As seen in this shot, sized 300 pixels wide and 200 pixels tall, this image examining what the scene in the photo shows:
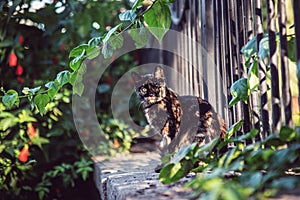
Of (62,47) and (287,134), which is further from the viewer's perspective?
(62,47)

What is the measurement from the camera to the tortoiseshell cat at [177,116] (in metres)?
1.67

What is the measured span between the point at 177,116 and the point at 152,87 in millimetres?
168

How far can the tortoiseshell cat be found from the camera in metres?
1.67

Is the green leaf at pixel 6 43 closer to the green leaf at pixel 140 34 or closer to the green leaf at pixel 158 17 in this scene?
the green leaf at pixel 140 34

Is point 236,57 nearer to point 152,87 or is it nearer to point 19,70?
point 152,87

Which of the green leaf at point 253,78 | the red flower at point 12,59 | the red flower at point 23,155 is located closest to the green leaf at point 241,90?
the green leaf at point 253,78

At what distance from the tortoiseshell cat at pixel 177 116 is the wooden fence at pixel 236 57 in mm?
75

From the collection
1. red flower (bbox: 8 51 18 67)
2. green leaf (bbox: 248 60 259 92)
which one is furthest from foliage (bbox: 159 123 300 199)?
red flower (bbox: 8 51 18 67)

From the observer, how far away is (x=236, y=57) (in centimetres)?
156

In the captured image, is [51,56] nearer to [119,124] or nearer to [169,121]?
[119,124]

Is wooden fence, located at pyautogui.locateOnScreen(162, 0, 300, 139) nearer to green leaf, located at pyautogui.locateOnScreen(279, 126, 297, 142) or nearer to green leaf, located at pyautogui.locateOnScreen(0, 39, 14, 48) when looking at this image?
green leaf, located at pyautogui.locateOnScreen(279, 126, 297, 142)

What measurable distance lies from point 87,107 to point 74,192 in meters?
0.67

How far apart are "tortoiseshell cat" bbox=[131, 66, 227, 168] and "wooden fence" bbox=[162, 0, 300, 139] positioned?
7 cm

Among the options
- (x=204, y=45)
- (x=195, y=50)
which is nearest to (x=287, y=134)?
(x=204, y=45)
